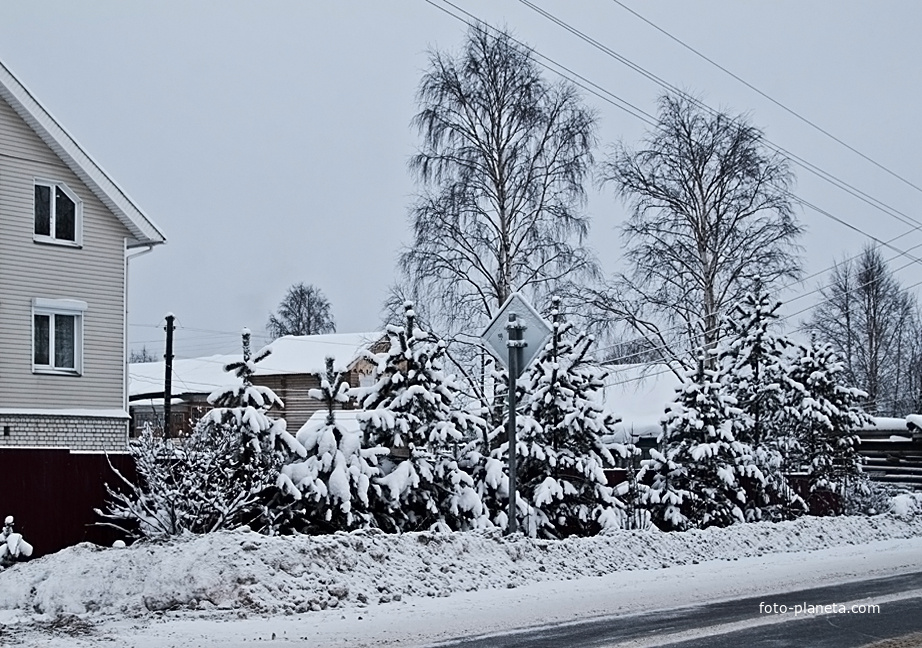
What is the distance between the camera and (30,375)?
2664 centimetres

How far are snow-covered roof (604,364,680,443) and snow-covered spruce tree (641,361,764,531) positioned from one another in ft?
55.1

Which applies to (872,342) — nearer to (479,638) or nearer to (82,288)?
(82,288)

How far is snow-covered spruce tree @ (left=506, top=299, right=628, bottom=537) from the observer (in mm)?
17766

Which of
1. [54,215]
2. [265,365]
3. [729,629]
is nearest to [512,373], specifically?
[729,629]

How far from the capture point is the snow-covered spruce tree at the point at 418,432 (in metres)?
16.0

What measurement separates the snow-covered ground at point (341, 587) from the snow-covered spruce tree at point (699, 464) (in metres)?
4.47

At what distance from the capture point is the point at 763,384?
75.9ft

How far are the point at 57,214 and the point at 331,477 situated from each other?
16.2 metres

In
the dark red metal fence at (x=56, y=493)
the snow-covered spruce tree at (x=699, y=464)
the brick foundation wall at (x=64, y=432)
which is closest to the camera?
the dark red metal fence at (x=56, y=493)

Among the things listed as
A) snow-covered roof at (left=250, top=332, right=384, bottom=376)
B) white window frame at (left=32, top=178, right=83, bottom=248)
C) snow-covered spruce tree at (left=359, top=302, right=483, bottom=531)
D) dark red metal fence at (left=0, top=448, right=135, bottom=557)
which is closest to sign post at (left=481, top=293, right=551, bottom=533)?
snow-covered spruce tree at (left=359, top=302, right=483, bottom=531)

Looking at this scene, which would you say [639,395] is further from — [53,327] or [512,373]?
[512,373]

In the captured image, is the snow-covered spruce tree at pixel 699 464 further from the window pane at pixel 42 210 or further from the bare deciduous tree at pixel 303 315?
the bare deciduous tree at pixel 303 315

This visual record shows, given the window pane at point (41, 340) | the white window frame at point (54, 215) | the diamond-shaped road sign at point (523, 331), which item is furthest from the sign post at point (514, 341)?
the white window frame at point (54, 215)

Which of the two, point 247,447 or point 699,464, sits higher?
point 247,447
